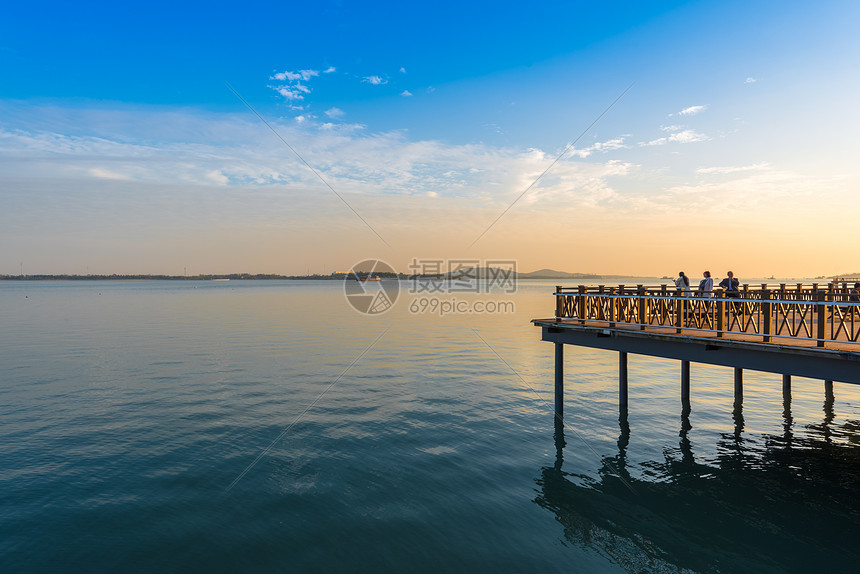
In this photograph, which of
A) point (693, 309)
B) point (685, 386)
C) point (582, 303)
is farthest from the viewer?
point (685, 386)

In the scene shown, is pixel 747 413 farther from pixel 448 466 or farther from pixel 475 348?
pixel 475 348

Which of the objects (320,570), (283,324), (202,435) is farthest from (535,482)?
(283,324)

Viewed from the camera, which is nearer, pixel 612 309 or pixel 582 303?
pixel 612 309

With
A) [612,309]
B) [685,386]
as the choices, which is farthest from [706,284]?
[685,386]

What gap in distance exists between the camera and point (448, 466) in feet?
47.7

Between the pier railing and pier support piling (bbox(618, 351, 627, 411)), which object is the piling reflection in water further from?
the pier railing

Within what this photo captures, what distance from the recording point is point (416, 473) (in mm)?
13992

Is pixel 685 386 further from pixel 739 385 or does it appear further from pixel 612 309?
pixel 612 309

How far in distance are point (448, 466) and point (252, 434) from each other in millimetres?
7614

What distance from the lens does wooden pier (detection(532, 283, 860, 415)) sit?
11977 millimetres

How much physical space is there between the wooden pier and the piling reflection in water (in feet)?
10.9

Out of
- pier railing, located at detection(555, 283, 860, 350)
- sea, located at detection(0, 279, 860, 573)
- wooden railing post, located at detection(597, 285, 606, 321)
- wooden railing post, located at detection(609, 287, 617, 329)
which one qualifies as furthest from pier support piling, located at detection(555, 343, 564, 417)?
wooden railing post, located at detection(609, 287, 617, 329)

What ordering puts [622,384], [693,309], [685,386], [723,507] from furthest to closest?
1. [685,386]
2. [622,384]
3. [693,309]
4. [723,507]

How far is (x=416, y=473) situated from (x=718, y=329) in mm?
9974
